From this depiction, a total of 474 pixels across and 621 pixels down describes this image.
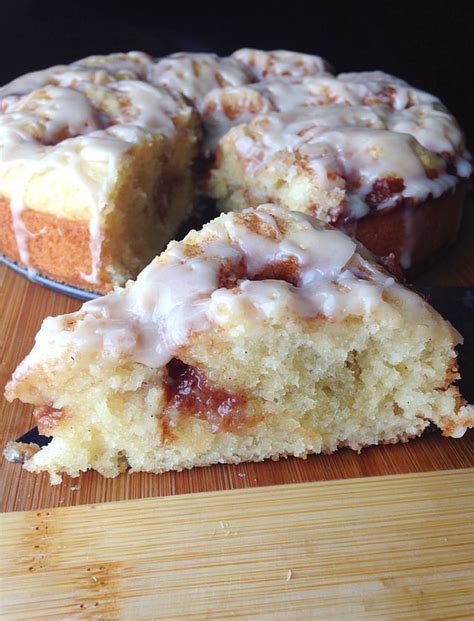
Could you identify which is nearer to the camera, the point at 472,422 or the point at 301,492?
the point at 301,492

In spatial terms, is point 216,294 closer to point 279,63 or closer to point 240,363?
point 240,363

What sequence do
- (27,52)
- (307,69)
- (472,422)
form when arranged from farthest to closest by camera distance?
(27,52)
(307,69)
(472,422)

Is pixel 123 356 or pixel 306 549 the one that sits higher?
pixel 123 356

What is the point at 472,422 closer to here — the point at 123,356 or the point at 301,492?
the point at 301,492

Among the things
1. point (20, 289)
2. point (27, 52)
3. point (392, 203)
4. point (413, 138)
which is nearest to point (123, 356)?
point (20, 289)

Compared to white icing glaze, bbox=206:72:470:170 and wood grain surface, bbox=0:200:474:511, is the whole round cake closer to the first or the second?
white icing glaze, bbox=206:72:470:170

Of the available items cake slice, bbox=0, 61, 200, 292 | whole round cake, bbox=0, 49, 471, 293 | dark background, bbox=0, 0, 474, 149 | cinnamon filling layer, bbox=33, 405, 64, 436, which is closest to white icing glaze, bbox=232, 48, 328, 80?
whole round cake, bbox=0, 49, 471, 293

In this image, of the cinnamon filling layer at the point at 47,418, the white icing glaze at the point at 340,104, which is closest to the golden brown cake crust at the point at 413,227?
the white icing glaze at the point at 340,104

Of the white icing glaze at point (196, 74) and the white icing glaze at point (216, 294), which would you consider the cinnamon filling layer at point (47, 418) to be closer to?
the white icing glaze at point (216, 294)
